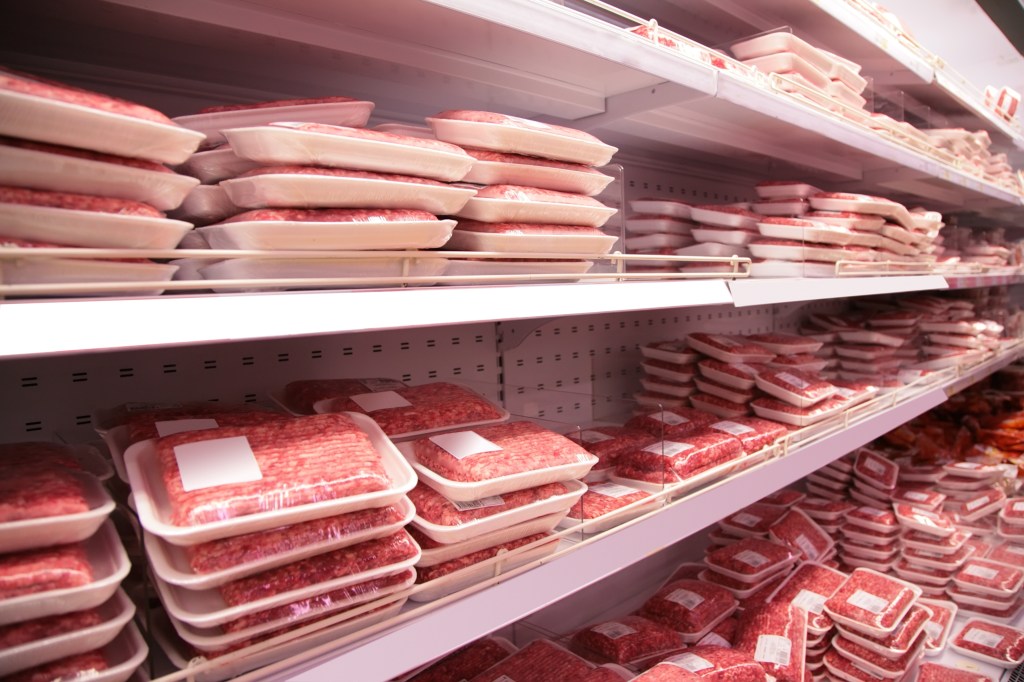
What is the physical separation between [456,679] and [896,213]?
2.22 meters

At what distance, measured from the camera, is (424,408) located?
1.28 meters

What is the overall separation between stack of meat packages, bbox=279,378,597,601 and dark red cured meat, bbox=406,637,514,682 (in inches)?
23.4

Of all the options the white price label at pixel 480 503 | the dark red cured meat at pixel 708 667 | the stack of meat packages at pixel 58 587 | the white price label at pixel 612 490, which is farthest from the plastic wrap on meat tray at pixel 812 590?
the stack of meat packages at pixel 58 587

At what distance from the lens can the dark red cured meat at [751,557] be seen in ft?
7.22

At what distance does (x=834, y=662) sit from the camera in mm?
2113

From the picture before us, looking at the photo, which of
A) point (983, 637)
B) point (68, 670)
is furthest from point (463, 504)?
point (983, 637)

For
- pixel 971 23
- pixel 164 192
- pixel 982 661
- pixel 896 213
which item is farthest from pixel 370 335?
pixel 971 23

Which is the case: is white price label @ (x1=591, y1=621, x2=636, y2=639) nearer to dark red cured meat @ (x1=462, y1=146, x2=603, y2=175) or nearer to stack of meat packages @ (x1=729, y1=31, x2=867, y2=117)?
dark red cured meat @ (x1=462, y1=146, x2=603, y2=175)

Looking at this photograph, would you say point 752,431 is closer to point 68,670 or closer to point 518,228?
point 518,228

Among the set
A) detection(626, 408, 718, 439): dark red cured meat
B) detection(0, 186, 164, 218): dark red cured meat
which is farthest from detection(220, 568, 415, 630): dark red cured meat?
detection(626, 408, 718, 439): dark red cured meat

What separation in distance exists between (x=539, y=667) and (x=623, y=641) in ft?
0.95

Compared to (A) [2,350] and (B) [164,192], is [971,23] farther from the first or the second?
(A) [2,350]

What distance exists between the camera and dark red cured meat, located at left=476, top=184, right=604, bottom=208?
1.18m

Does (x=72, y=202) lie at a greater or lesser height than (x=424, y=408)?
greater
